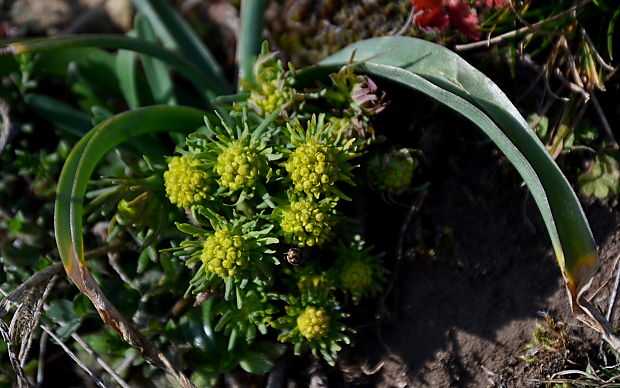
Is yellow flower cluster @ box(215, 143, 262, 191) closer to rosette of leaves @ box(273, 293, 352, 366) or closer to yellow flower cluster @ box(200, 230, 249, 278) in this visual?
yellow flower cluster @ box(200, 230, 249, 278)

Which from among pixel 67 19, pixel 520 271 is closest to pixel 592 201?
pixel 520 271

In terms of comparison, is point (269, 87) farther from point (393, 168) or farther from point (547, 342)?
point (547, 342)

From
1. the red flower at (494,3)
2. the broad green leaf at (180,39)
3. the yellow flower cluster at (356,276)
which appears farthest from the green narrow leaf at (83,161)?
the red flower at (494,3)

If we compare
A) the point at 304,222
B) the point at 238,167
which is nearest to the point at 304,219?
the point at 304,222

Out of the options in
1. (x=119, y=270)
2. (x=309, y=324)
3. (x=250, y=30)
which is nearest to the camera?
(x=309, y=324)

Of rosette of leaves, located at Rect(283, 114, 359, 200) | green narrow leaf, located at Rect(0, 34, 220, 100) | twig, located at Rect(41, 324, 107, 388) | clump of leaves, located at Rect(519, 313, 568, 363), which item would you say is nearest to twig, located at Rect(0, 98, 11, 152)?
green narrow leaf, located at Rect(0, 34, 220, 100)

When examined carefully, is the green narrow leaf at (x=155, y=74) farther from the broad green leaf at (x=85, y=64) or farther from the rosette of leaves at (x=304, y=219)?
the rosette of leaves at (x=304, y=219)

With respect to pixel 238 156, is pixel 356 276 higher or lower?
lower
